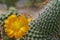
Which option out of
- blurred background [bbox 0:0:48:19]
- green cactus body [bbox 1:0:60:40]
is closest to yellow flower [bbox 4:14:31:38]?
green cactus body [bbox 1:0:60:40]

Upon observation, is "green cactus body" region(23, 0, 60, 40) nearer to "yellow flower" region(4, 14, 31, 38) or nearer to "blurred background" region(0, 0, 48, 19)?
"yellow flower" region(4, 14, 31, 38)

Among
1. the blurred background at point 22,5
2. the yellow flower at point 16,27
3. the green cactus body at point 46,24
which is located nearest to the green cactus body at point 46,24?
the green cactus body at point 46,24

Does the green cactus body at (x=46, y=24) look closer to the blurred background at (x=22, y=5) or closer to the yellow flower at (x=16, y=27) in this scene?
the yellow flower at (x=16, y=27)

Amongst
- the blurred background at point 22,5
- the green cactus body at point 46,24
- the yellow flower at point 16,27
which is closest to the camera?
the yellow flower at point 16,27

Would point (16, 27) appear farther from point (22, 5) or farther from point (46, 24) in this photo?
point (22, 5)

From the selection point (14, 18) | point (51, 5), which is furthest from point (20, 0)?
point (14, 18)

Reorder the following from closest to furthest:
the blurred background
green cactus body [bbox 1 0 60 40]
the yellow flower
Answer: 1. the yellow flower
2. green cactus body [bbox 1 0 60 40]
3. the blurred background

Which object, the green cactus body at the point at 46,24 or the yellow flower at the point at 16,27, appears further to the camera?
the green cactus body at the point at 46,24

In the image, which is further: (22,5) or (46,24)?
(22,5)

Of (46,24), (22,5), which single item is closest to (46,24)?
(46,24)
